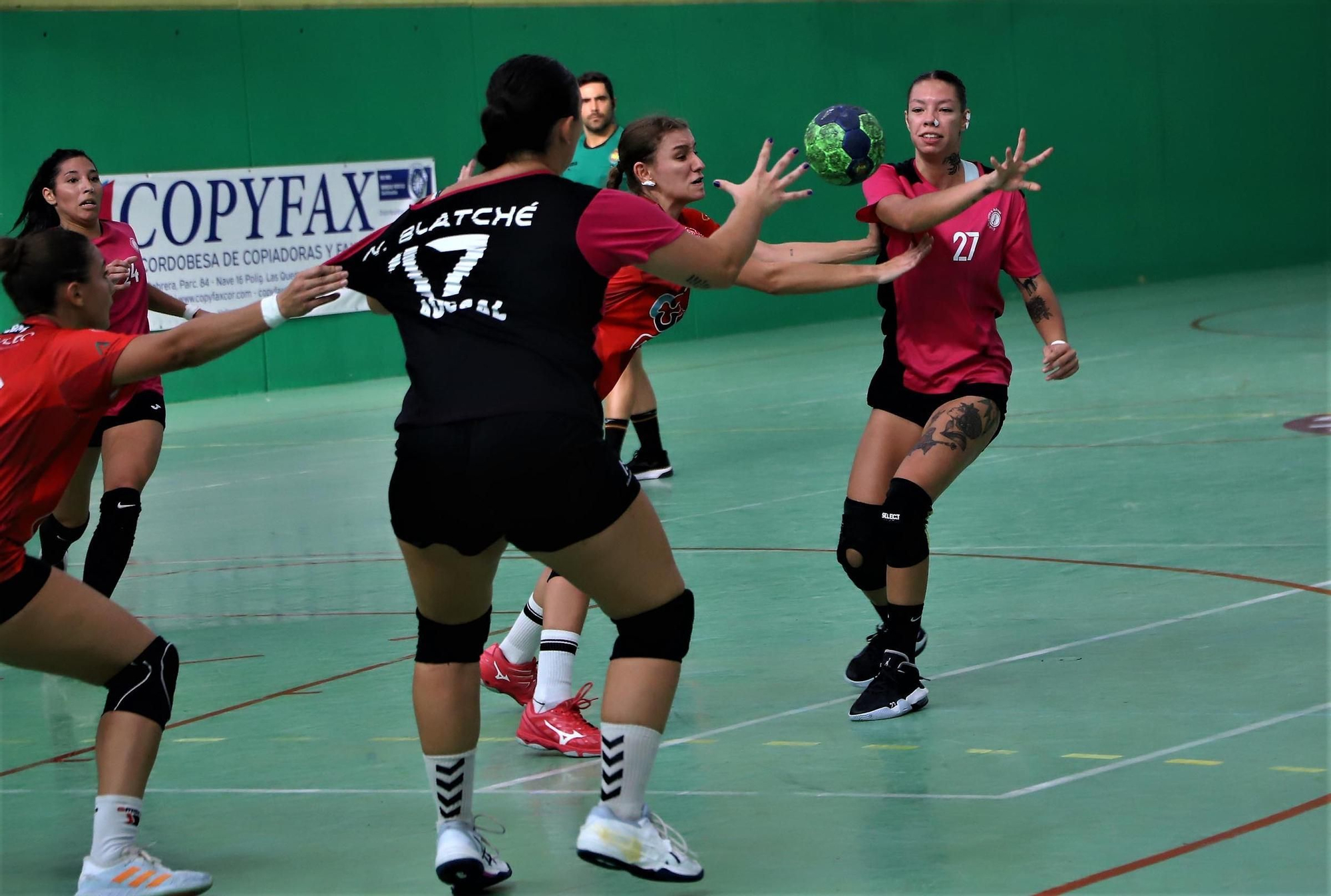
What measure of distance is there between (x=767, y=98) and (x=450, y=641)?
53.9 feet

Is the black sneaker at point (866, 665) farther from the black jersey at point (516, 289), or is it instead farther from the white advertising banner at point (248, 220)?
the white advertising banner at point (248, 220)

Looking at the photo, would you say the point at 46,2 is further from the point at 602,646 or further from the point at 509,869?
the point at 509,869

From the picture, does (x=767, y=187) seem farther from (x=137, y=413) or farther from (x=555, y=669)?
(x=137, y=413)

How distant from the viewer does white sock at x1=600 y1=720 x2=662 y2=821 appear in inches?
150

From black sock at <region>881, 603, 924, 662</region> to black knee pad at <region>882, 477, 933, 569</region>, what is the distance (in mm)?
131

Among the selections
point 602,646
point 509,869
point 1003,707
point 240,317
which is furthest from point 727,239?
point 602,646

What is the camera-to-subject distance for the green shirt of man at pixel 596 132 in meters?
10.6

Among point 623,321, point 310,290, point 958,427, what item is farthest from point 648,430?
point 310,290

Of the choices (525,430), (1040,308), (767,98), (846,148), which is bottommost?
(525,430)

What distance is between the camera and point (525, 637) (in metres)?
5.55

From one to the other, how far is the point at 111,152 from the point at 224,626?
946cm

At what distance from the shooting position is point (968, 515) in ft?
27.8

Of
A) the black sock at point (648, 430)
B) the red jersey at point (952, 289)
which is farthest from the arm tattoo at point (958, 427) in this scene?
the black sock at point (648, 430)

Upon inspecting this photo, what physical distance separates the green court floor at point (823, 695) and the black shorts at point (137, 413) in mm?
847
